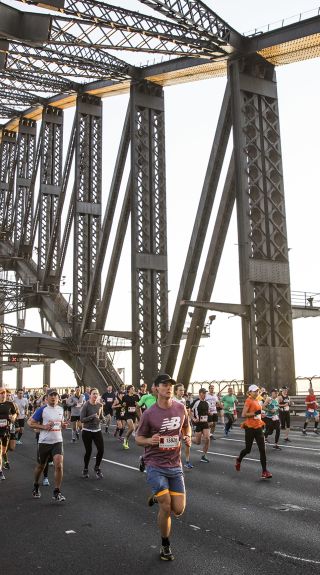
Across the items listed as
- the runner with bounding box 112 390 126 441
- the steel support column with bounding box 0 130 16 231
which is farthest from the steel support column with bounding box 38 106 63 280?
the runner with bounding box 112 390 126 441

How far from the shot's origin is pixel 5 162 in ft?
210

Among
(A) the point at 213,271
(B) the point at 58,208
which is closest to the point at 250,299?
(A) the point at 213,271

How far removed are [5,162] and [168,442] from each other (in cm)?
6212

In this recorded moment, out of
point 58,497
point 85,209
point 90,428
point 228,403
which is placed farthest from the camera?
point 85,209

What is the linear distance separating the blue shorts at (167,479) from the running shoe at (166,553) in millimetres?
524

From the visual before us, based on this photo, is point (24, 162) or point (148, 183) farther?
point (24, 162)

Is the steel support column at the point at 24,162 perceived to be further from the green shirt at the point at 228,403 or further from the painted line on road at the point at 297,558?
the painted line on road at the point at 297,558

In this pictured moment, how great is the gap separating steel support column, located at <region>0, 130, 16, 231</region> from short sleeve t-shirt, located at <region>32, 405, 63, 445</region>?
53923mm

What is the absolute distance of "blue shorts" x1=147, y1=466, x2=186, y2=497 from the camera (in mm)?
5916

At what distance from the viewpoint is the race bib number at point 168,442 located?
605 centimetres

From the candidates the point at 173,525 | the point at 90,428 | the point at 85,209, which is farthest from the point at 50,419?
the point at 85,209

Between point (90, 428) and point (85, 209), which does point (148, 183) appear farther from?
point (90, 428)

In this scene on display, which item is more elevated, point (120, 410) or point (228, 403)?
point (228, 403)

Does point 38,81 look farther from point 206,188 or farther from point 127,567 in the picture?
point 127,567
